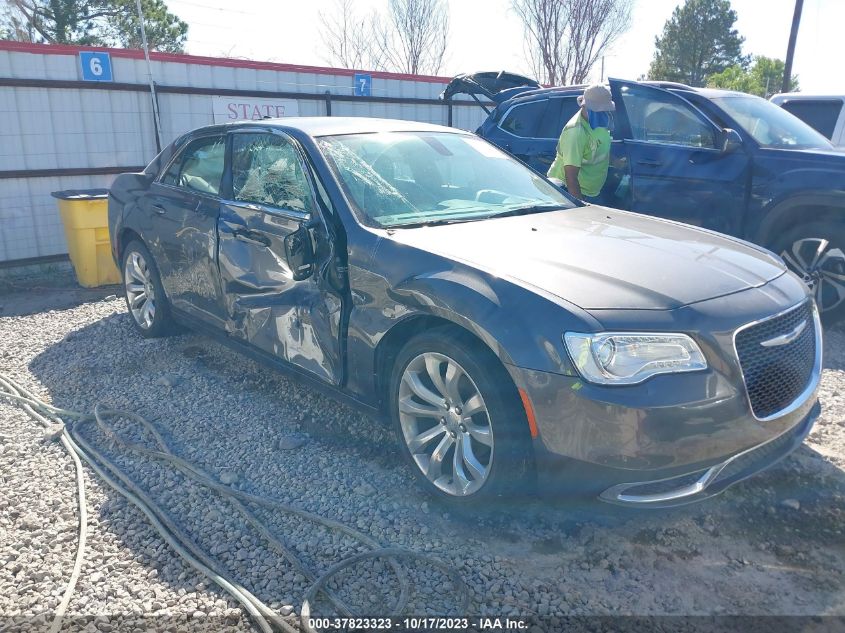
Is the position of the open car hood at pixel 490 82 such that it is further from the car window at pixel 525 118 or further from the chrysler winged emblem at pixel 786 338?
the chrysler winged emblem at pixel 786 338

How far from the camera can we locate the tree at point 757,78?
3256 centimetres

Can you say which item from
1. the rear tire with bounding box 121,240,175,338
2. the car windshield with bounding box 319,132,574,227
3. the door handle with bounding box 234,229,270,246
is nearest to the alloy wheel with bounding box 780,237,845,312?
the car windshield with bounding box 319,132,574,227

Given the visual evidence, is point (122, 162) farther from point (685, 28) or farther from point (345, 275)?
point (685, 28)

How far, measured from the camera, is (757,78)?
1508 inches

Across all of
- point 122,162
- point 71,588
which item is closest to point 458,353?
point 71,588

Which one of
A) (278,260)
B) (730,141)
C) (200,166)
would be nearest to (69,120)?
(200,166)

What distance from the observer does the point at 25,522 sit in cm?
317

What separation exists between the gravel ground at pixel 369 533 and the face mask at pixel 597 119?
120 inches

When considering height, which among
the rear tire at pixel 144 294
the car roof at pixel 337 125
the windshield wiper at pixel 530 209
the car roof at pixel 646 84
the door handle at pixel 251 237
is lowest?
the rear tire at pixel 144 294

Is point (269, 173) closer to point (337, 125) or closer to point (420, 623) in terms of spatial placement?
A: point (337, 125)

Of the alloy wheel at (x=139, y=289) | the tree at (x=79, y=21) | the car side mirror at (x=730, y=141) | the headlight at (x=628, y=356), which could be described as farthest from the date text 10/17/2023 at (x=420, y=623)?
the tree at (x=79, y=21)

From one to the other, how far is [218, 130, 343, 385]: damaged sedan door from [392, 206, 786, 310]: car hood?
537 millimetres

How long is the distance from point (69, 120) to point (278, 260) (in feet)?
19.8

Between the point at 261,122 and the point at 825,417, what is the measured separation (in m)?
3.87
